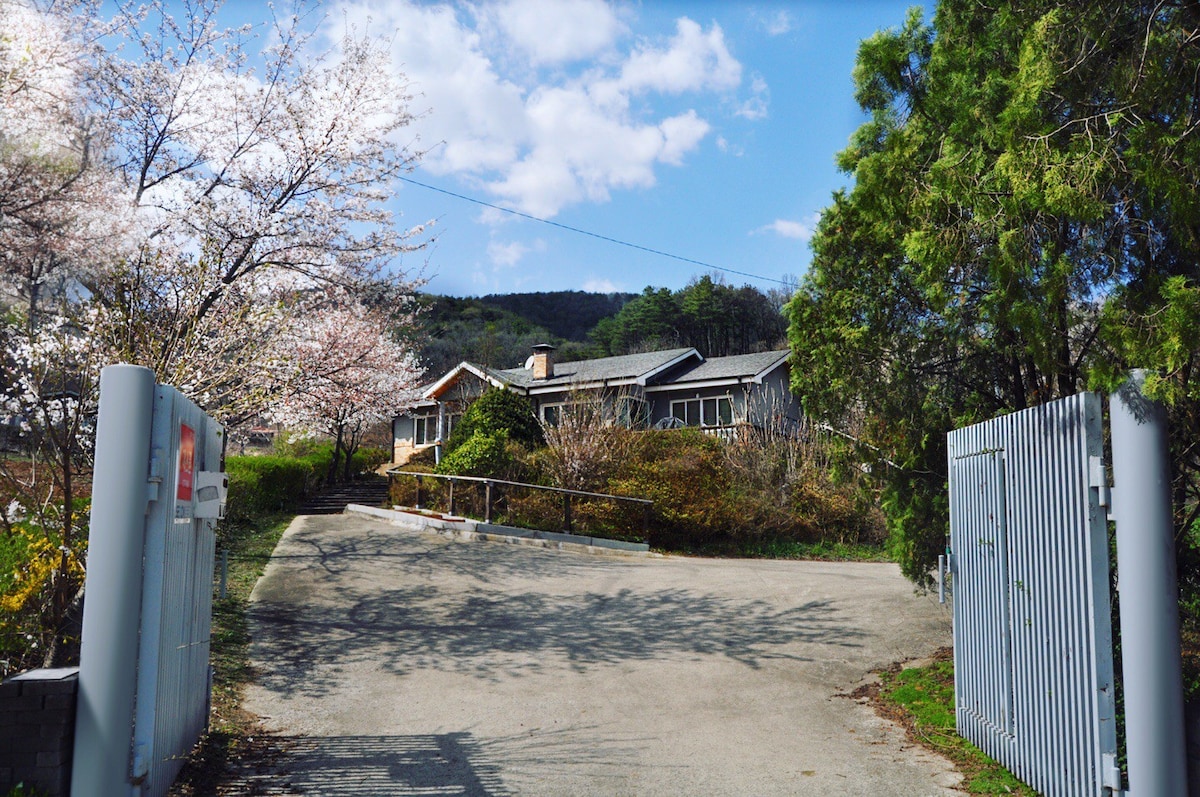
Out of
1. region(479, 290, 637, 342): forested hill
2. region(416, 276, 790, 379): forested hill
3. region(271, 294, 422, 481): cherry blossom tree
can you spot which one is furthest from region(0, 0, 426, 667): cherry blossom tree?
region(479, 290, 637, 342): forested hill

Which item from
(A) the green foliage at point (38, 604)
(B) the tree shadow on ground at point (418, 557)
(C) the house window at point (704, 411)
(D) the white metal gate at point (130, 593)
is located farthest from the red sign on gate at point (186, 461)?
(C) the house window at point (704, 411)

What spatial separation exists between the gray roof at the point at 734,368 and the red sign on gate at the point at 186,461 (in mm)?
26207

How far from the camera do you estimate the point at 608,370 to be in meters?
35.0

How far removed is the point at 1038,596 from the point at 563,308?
93095mm

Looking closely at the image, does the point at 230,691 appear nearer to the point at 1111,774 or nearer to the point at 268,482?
the point at 1111,774

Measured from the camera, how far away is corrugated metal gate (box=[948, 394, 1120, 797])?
4.30 meters

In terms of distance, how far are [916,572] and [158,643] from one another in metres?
6.82

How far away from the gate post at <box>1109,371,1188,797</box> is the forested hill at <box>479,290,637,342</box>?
81473 millimetres

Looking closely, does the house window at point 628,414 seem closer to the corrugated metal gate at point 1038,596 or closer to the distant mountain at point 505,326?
the distant mountain at point 505,326

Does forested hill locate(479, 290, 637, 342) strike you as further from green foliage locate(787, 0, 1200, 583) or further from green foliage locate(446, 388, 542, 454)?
green foliage locate(787, 0, 1200, 583)

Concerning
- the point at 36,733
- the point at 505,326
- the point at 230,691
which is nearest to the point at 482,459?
the point at 230,691

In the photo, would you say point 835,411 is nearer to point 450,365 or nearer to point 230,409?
point 230,409

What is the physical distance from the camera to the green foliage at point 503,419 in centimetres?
2244

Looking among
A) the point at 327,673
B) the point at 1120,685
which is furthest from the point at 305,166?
the point at 1120,685
